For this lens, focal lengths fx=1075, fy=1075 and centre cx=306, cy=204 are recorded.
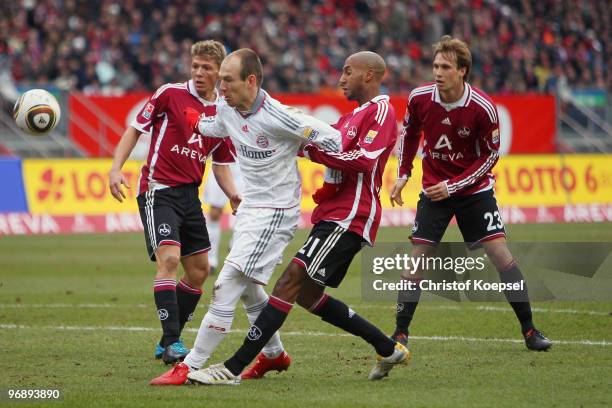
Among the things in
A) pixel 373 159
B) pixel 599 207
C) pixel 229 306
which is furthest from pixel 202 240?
pixel 599 207

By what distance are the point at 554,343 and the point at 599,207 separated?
1599cm

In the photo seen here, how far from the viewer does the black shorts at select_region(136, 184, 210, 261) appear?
28.3 ft

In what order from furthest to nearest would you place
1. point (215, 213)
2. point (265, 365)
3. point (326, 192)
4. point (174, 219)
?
point (215, 213) < point (174, 219) < point (265, 365) < point (326, 192)

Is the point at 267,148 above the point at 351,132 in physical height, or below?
below

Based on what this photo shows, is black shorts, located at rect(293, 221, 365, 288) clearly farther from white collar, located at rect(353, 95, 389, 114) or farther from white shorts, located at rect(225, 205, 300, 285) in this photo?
white collar, located at rect(353, 95, 389, 114)

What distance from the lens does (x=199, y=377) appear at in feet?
23.8

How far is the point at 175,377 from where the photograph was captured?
7352 mm

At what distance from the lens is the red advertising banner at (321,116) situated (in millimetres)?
25344

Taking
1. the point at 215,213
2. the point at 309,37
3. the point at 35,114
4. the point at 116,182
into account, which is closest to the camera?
the point at 116,182

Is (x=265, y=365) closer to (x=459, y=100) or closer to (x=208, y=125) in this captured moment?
(x=208, y=125)

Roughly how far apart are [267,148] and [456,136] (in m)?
2.26

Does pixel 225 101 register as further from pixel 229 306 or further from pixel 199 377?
pixel 199 377

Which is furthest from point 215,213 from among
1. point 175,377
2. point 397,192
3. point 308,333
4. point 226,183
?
point 175,377

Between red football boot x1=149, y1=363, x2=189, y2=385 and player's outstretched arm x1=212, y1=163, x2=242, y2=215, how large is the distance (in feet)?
5.91
